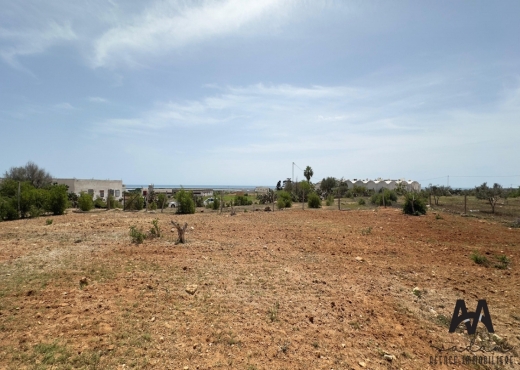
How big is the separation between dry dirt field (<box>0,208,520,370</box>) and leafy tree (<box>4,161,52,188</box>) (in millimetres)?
29355

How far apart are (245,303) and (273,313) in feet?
1.78

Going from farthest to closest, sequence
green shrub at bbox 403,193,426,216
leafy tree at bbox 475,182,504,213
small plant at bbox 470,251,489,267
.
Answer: leafy tree at bbox 475,182,504,213 < green shrub at bbox 403,193,426,216 < small plant at bbox 470,251,489,267

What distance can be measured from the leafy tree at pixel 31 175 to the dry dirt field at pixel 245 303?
96.3 feet

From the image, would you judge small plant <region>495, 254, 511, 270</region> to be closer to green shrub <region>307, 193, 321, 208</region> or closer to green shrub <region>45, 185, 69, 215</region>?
green shrub <region>307, 193, 321, 208</region>

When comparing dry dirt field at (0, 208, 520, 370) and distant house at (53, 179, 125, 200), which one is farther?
distant house at (53, 179, 125, 200)

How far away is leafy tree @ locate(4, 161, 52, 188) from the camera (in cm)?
3170

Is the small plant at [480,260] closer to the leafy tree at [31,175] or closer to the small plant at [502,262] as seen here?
the small plant at [502,262]

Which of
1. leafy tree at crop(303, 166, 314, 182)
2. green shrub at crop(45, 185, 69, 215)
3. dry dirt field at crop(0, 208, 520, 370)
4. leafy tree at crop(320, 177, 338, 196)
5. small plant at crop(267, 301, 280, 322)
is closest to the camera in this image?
dry dirt field at crop(0, 208, 520, 370)

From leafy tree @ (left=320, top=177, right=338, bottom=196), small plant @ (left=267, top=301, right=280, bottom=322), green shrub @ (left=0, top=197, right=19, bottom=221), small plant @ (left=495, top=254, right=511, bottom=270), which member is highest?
leafy tree @ (left=320, top=177, right=338, bottom=196)

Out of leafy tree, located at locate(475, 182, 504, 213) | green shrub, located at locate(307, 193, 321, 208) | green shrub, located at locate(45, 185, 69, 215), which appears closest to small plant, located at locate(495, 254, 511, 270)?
leafy tree, located at locate(475, 182, 504, 213)

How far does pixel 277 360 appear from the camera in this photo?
324 cm

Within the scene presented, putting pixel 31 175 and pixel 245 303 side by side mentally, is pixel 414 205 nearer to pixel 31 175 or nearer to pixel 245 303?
pixel 245 303

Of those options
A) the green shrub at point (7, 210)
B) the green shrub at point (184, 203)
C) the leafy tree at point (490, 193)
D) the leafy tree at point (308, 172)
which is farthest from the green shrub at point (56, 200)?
the leafy tree at point (308, 172)

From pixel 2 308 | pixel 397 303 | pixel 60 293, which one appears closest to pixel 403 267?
pixel 397 303
